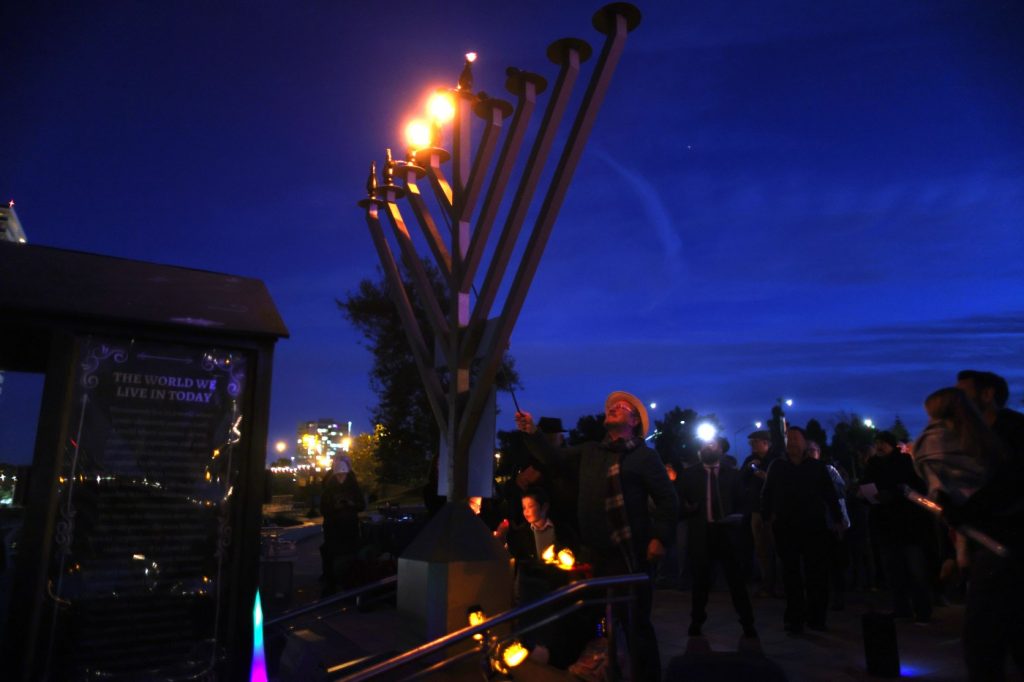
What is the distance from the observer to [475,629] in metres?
3.35

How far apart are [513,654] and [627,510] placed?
3.99 ft

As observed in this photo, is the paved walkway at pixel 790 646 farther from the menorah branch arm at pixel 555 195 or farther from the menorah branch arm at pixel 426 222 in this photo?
the menorah branch arm at pixel 426 222

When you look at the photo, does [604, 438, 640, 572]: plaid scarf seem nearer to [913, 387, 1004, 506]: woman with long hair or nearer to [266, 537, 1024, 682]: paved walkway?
[266, 537, 1024, 682]: paved walkway

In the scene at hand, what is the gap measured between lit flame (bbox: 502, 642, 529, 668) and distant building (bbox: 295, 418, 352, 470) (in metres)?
49.2

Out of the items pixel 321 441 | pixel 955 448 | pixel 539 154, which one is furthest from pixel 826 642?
pixel 321 441

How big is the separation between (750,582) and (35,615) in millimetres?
8858

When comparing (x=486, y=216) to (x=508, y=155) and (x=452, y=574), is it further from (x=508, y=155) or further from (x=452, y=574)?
(x=452, y=574)

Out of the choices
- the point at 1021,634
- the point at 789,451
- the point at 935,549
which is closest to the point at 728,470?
the point at 789,451

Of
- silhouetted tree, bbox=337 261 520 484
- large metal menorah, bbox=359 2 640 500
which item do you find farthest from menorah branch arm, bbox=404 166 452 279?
silhouetted tree, bbox=337 261 520 484

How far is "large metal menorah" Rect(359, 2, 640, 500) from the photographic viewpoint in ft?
19.1

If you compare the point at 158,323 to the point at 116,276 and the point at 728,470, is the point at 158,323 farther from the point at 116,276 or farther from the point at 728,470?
the point at 728,470

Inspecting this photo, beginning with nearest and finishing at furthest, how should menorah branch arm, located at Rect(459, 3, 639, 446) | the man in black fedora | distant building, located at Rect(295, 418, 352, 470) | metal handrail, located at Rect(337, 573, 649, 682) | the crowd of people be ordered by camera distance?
the crowd of people → metal handrail, located at Rect(337, 573, 649, 682) → the man in black fedora → menorah branch arm, located at Rect(459, 3, 639, 446) → distant building, located at Rect(295, 418, 352, 470)

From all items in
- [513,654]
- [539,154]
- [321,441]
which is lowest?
[513,654]

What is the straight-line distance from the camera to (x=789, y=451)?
606 centimetres
